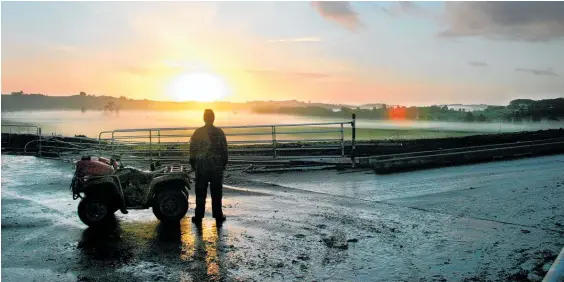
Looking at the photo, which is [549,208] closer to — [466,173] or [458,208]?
[458,208]

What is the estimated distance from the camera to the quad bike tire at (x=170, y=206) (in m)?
7.78

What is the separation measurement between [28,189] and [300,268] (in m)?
9.39

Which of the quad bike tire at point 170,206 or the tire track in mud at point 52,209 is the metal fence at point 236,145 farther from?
the tire track in mud at point 52,209

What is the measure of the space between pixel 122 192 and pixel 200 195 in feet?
4.28

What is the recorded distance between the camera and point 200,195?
7.89 metres

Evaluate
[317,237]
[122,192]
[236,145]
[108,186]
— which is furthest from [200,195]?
[236,145]

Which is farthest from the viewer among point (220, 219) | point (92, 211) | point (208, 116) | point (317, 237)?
point (208, 116)

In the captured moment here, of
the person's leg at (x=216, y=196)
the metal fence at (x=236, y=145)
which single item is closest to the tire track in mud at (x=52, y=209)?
the person's leg at (x=216, y=196)

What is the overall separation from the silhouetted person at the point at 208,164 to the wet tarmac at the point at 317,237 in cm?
30

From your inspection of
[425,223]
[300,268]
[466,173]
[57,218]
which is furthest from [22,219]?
[466,173]

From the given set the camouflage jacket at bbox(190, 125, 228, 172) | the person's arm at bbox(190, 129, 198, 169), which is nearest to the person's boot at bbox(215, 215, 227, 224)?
the camouflage jacket at bbox(190, 125, 228, 172)

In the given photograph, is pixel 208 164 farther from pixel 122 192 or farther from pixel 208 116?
pixel 122 192

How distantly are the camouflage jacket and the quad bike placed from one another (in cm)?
44

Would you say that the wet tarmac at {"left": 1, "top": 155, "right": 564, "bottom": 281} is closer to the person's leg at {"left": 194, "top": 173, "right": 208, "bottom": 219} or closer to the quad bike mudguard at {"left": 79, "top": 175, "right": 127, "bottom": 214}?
the person's leg at {"left": 194, "top": 173, "right": 208, "bottom": 219}
